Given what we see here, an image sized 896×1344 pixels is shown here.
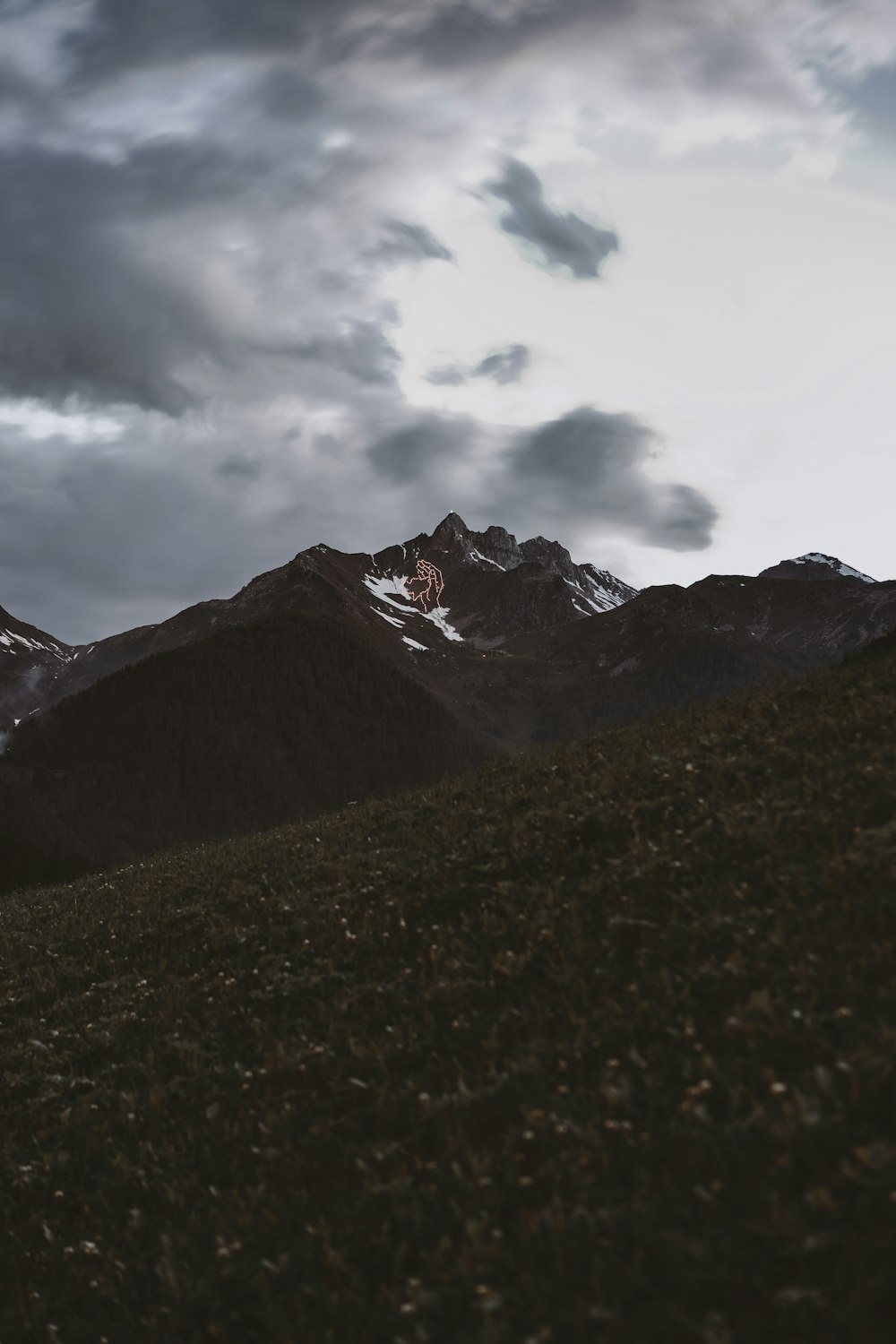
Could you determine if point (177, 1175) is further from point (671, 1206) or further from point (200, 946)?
point (200, 946)

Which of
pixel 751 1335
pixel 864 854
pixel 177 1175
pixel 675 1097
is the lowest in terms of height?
pixel 177 1175

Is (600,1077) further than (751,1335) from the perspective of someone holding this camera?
Yes

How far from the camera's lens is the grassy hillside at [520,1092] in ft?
18.7

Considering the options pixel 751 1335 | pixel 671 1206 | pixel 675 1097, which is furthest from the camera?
pixel 675 1097

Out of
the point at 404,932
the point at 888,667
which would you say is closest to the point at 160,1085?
the point at 404,932

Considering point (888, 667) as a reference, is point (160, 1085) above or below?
below

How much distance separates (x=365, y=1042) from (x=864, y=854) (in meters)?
5.86

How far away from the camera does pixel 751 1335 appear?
492 centimetres

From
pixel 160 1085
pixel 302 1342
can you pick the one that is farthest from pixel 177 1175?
pixel 302 1342

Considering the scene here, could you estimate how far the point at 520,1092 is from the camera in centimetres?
786

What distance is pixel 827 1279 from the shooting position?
5.09 m

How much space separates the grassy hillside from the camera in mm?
5711

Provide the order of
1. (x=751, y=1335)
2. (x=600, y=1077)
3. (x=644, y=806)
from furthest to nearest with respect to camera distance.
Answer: (x=644, y=806), (x=600, y=1077), (x=751, y=1335)

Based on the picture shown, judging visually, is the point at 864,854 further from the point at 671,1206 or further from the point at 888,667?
the point at 888,667
